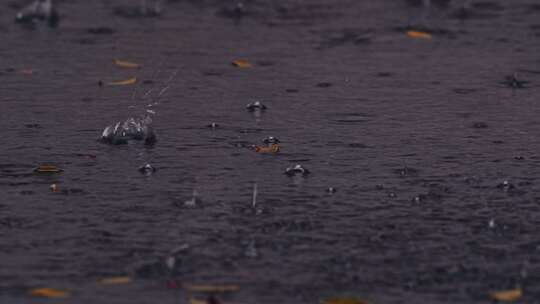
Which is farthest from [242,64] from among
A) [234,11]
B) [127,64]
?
[234,11]

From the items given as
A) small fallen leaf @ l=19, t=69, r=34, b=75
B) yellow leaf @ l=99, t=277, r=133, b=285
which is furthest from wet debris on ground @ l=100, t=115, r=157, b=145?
yellow leaf @ l=99, t=277, r=133, b=285

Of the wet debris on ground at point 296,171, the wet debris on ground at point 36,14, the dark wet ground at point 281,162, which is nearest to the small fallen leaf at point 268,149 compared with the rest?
the dark wet ground at point 281,162

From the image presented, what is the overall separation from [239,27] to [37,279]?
23.7ft

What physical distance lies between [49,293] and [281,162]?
8.15 ft

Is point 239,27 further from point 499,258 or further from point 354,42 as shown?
point 499,258

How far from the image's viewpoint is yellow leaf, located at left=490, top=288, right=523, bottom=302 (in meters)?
5.54

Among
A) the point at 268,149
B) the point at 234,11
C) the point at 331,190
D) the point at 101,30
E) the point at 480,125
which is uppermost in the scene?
the point at 234,11

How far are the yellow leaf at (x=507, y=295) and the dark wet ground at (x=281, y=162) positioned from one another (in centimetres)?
4

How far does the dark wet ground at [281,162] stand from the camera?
591 cm

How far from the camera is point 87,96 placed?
9.76 metres

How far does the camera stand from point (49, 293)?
557 centimetres

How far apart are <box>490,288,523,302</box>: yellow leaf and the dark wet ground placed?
0.04m

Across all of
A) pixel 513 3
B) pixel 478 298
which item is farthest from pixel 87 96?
pixel 513 3

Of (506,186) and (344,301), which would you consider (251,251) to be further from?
(506,186)
